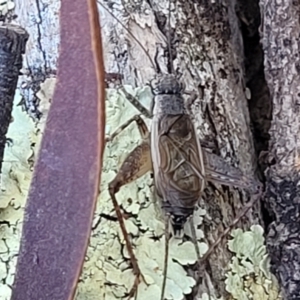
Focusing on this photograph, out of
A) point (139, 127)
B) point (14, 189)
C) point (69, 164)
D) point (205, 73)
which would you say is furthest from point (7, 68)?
point (205, 73)

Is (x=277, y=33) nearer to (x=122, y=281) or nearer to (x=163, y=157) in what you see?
(x=163, y=157)

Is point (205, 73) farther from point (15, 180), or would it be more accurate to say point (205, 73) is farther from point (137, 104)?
point (15, 180)

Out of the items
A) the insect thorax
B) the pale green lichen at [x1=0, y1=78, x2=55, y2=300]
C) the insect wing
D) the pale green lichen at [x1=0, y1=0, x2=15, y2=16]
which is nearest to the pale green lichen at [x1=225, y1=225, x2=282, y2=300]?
the insect wing

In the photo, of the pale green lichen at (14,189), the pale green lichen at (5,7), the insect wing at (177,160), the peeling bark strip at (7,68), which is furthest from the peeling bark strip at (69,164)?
the pale green lichen at (5,7)

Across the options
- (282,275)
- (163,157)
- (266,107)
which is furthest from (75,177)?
(266,107)

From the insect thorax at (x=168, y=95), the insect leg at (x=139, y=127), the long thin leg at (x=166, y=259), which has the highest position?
the insect thorax at (x=168, y=95)

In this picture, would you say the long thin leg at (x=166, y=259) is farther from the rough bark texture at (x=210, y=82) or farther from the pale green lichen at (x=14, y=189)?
the pale green lichen at (x=14, y=189)

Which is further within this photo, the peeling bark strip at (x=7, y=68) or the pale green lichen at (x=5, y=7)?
the pale green lichen at (x=5, y=7)

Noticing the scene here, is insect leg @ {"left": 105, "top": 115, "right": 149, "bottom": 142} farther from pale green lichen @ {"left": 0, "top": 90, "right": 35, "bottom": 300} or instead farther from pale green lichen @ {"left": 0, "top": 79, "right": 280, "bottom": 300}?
pale green lichen @ {"left": 0, "top": 90, "right": 35, "bottom": 300}
